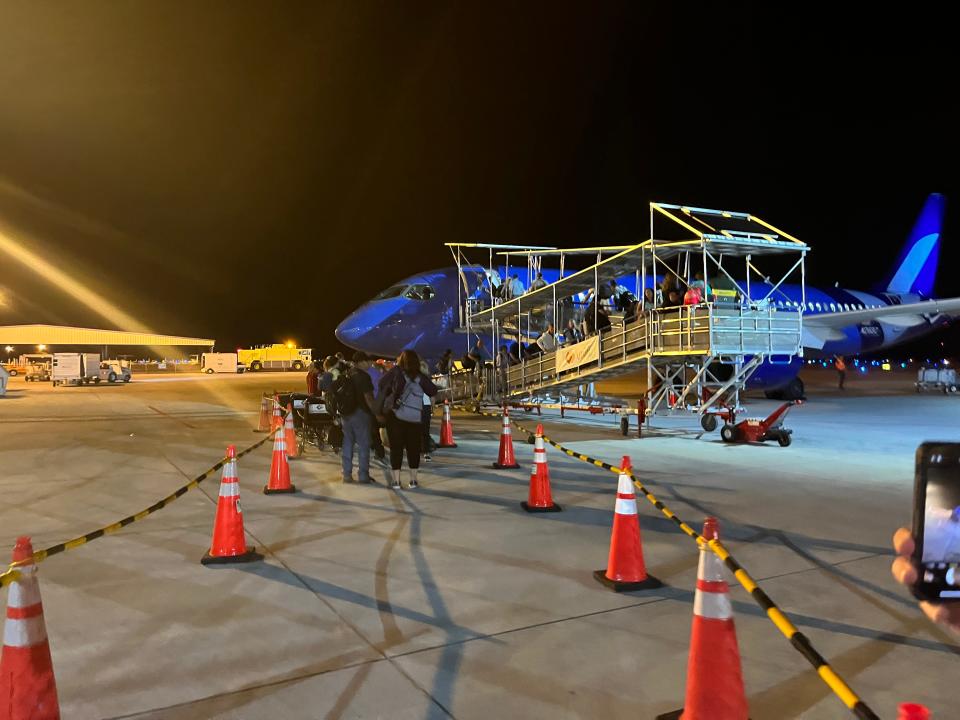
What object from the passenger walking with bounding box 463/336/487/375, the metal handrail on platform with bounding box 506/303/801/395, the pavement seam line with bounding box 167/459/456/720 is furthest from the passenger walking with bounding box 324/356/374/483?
the passenger walking with bounding box 463/336/487/375

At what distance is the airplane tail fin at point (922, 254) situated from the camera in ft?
101

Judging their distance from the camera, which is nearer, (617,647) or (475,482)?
(617,647)

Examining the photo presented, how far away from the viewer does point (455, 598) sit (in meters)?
4.96

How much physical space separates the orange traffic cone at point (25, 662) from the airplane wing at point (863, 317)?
1487cm

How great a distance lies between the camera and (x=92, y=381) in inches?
1626

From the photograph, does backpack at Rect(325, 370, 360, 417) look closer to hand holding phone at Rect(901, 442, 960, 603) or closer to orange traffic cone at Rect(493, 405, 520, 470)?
orange traffic cone at Rect(493, 405, 520, 470)

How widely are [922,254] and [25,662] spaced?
119 ft

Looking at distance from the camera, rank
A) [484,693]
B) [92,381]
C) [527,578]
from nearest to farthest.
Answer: [484,693] < [527,578] < [92,381]

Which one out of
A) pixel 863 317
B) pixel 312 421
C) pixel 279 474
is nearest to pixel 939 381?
pixel 863 317

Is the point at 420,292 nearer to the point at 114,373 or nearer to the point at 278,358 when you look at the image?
the point at 114,373

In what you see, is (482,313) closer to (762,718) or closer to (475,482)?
(475,482)

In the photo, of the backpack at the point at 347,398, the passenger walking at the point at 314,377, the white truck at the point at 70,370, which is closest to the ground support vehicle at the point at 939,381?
the passenger walking at the point at 314,377

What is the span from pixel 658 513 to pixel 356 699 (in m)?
4.89

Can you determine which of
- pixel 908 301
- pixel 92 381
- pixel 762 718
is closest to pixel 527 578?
pixel 762 718
